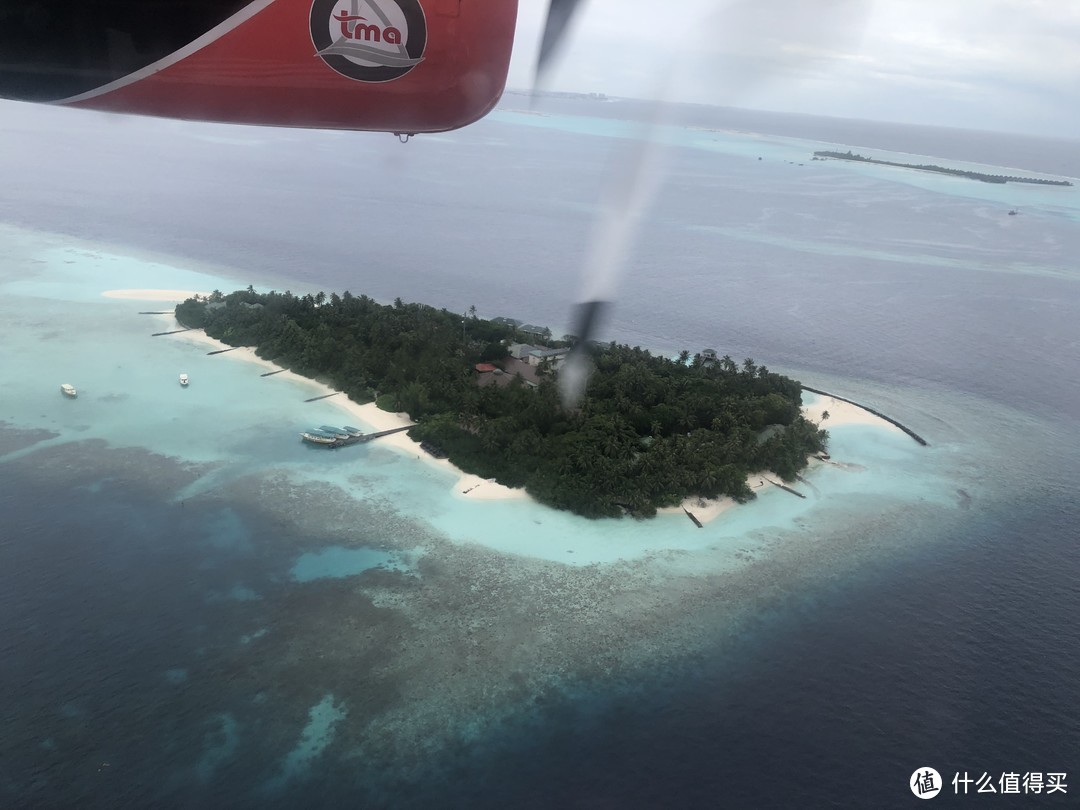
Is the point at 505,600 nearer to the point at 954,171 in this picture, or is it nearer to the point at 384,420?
the point at 384,420

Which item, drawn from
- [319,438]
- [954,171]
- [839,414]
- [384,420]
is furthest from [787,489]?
[954,171]

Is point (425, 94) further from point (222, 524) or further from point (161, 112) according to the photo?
point (222, 524)

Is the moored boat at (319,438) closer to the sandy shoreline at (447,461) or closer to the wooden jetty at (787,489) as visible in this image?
the sandy shoreline at (447,461)

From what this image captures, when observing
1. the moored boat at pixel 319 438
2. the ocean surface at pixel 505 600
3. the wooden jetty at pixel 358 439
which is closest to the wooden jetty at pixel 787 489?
the ocean surface at pixel 505 600

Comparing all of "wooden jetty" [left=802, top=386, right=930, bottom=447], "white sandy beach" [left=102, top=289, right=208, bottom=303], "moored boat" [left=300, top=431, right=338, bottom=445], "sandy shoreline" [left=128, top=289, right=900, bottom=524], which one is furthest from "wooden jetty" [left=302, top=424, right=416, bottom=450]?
"white sandy beach" [left=102, top=289, right=208, bottom=303]

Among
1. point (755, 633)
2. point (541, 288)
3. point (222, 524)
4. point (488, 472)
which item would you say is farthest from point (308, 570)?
point (541, 288)

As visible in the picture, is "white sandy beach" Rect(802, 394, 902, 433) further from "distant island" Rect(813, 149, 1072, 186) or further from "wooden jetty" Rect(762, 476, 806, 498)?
"distant island" Rect(813, 149, 1072, 186)
